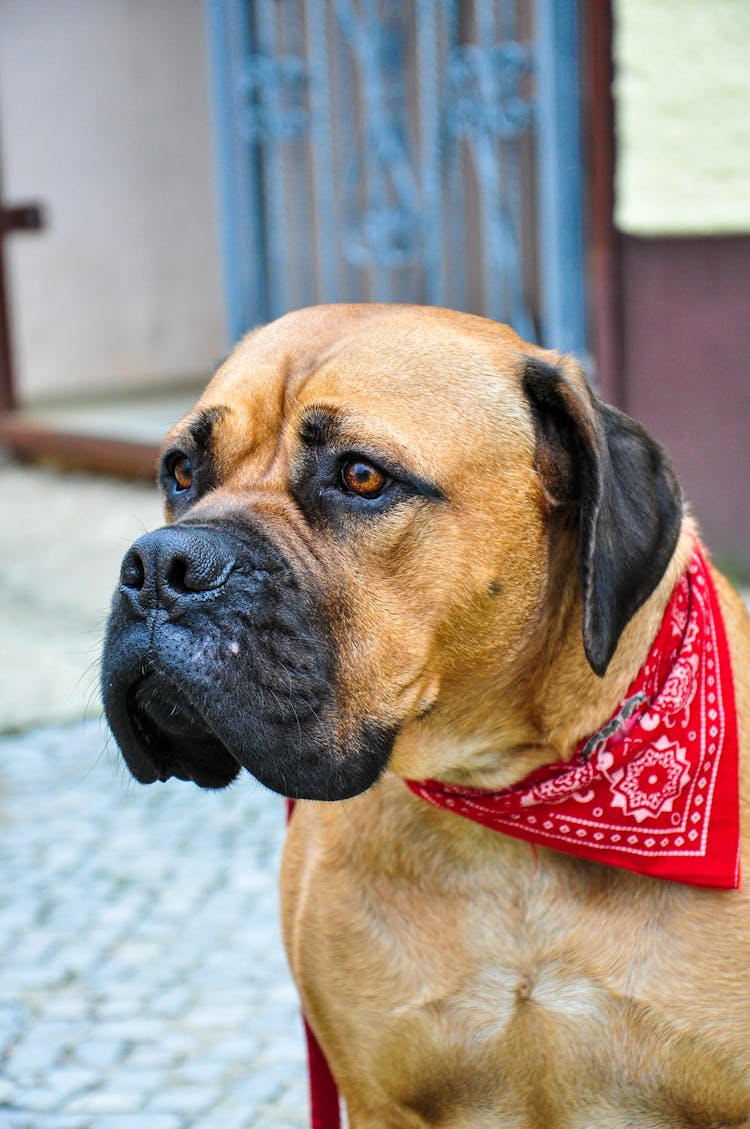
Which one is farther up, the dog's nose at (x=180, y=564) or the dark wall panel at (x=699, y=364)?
the dog's nose at (x=180, y=564)

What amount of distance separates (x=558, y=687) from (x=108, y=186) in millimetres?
9848

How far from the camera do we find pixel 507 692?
2.66 meters

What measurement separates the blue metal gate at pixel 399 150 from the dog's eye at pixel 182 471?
14.8ft

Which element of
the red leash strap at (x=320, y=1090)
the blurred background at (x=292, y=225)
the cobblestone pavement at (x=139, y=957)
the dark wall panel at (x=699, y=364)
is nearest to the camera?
the red leash strap at (x=320, y=1090)

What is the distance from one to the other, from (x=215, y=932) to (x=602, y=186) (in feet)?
12.6

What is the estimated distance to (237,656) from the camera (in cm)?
236

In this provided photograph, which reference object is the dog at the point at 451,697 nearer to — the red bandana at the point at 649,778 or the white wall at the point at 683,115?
the red bandana at the point at 649,778

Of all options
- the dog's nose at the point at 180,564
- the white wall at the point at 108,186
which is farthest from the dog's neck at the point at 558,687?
the white wall at the point at 108,186

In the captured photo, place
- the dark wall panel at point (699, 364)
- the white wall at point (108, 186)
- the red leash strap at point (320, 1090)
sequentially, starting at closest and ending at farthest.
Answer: the red leash strap at point (320, 1090), the dark wall panel at point (699, 364), the white wall at point (108, 186)

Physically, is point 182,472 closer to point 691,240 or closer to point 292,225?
point 691,240

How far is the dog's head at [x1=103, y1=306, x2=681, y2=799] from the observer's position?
2391 mm

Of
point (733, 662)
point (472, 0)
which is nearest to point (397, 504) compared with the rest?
point (733, 662)

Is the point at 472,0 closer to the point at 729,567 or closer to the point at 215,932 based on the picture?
the point at 729,567

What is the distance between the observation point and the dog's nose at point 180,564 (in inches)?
92.5
